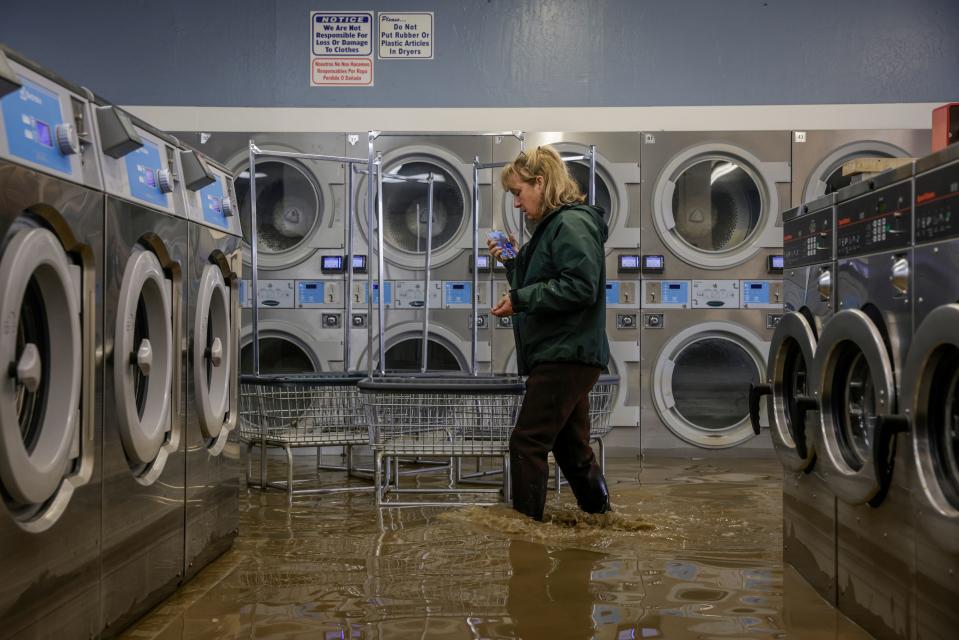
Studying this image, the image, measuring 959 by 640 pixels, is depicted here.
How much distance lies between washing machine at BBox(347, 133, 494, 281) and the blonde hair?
217 cm

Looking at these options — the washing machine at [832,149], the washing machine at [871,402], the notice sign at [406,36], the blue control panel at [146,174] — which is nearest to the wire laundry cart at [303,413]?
the blue control panel at [146,174]

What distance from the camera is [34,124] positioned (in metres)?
1.79

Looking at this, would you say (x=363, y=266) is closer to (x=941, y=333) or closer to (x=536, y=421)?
(x=536, y=421)

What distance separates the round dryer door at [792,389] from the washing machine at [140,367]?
164 cm

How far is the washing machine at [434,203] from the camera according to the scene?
5664mm

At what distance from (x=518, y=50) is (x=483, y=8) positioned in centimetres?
34

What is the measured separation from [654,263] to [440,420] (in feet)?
7.54

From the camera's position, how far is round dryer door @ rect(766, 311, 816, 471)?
258cm

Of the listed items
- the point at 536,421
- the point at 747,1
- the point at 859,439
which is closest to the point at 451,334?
the point at 536,421

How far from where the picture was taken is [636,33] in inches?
243

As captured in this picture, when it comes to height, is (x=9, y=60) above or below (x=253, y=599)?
above

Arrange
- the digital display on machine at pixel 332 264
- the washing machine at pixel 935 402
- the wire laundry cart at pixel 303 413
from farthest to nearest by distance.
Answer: the digital display on machine at pixel 332 264 < the wire laundry cart at pixel 303 413 < the washing machine at pixel 935 402

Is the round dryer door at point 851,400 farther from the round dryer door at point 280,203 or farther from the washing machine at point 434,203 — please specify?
the round dryer door at point 280,203

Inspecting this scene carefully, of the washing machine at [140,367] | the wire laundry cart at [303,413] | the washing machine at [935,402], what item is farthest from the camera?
the wire laundry cart at [303,413]
